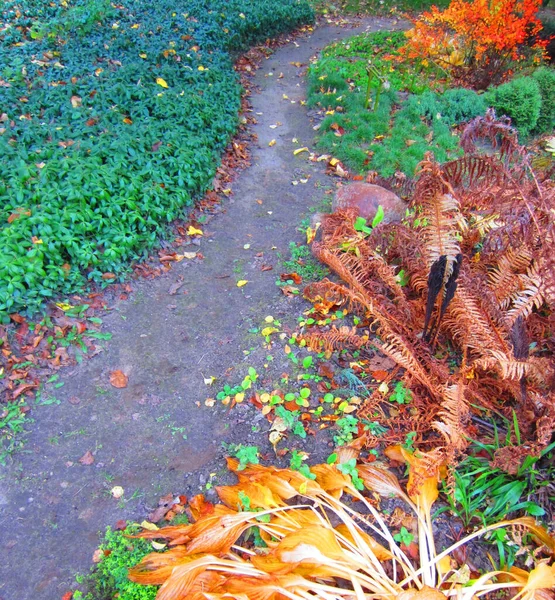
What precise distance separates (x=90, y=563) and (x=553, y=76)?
26.8 ft

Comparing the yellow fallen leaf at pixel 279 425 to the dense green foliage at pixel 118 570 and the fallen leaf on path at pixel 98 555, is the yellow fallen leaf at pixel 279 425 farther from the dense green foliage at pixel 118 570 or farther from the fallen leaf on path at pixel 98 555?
the fallen leaf on path at pixel 98 555

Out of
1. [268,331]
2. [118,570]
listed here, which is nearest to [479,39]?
[268,331]

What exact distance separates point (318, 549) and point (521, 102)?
666 cm

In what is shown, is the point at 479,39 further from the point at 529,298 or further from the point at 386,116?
the point at 529,298

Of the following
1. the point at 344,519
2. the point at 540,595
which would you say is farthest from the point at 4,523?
the point at 540,595

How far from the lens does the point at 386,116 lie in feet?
20.6

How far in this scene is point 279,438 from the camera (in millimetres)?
2686

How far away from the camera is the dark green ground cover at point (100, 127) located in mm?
3568

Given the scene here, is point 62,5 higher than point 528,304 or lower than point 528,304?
higher

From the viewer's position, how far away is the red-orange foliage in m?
6.66

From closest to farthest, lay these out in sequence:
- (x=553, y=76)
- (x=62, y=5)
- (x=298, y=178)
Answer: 1. (x=298, y=178)
2. (x=553, y=76)
3. (x=62, y=5)

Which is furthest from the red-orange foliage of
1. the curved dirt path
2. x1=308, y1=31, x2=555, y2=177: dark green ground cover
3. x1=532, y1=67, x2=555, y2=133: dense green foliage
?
the curved dirt path

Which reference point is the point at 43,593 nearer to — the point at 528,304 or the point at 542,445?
the point at 542,445

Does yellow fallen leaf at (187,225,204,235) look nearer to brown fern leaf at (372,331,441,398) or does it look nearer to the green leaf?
the green leaf
